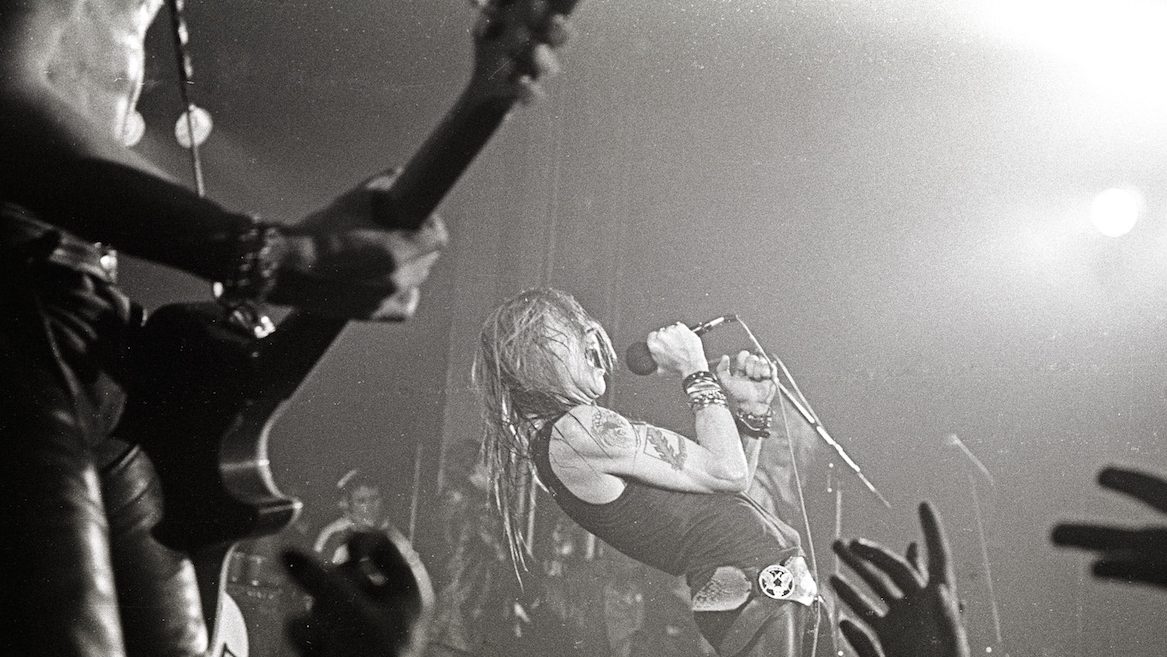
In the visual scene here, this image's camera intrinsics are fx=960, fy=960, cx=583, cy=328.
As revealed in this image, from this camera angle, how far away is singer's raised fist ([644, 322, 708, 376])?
322 cm

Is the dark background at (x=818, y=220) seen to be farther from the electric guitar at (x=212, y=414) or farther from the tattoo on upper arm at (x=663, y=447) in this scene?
the electric guitar at (x=212, y=414)

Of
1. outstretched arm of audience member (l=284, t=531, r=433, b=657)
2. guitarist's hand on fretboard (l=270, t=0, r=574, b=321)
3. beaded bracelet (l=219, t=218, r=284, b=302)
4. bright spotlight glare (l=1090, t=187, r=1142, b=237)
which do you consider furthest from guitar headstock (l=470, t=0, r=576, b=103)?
bright spotlight glare (l=1090, t=187, r=1142, b=237)

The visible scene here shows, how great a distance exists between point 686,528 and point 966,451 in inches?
35.7

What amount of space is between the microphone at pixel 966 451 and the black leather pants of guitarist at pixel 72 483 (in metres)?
2.39

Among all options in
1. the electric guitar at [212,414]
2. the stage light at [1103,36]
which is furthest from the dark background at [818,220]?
the electric guitar at [212,414]

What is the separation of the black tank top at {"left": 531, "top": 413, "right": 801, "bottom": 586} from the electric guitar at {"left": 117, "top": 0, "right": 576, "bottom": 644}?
2170mm

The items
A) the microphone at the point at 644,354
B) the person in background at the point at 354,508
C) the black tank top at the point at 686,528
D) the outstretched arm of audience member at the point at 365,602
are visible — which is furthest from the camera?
the person in background at the point at 354,508

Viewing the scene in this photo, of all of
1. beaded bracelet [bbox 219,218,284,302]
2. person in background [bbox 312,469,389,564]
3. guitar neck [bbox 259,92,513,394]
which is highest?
guitar neck [bbox 259,92,513,394]

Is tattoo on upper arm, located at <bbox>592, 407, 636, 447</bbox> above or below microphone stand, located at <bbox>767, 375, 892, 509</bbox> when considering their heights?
below

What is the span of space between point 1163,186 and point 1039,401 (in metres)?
0.71

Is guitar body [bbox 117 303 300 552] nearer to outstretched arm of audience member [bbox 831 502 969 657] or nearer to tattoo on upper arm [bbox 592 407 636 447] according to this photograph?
outstretched arm of audience member [bbox 831 502 969 657]

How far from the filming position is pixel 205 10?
3.61m

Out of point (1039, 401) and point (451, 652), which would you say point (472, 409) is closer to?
point (451, 652)

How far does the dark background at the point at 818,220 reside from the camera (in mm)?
2811
